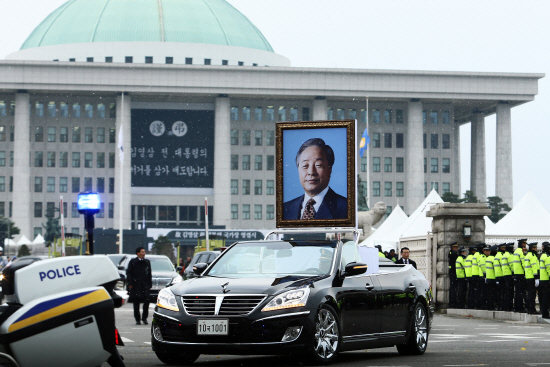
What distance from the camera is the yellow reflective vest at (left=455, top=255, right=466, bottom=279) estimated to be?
25703mm

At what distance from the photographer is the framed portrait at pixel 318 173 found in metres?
15.5

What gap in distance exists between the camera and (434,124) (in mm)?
115938

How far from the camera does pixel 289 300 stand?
10336 mm

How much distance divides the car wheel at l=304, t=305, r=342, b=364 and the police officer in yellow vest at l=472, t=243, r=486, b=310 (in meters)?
14.1

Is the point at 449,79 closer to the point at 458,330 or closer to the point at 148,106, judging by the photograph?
the point at 148,106

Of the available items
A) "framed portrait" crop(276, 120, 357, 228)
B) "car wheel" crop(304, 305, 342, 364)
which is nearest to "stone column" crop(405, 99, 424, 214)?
"framed portrait" crop(276, 120, 357, 228)

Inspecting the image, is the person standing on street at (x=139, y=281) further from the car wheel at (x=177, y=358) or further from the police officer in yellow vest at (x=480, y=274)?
the car wheel at (x=177, y=358)

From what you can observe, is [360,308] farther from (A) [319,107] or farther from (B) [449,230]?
(A) [319,107]

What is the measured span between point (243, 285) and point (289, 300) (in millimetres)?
526

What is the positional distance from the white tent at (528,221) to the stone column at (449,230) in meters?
8.65

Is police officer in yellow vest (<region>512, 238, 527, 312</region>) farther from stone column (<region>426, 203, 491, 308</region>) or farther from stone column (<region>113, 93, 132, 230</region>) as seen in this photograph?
stone column (<region>113, 93, 132, 230</region>)

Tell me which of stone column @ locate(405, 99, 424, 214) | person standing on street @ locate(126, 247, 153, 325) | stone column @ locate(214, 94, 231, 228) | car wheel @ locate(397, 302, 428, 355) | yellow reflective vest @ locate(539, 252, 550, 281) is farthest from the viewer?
stone column @ locate(405, 99, 424, 214)

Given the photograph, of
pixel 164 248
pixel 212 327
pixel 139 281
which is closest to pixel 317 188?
pixel 212 327

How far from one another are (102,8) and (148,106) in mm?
16274
